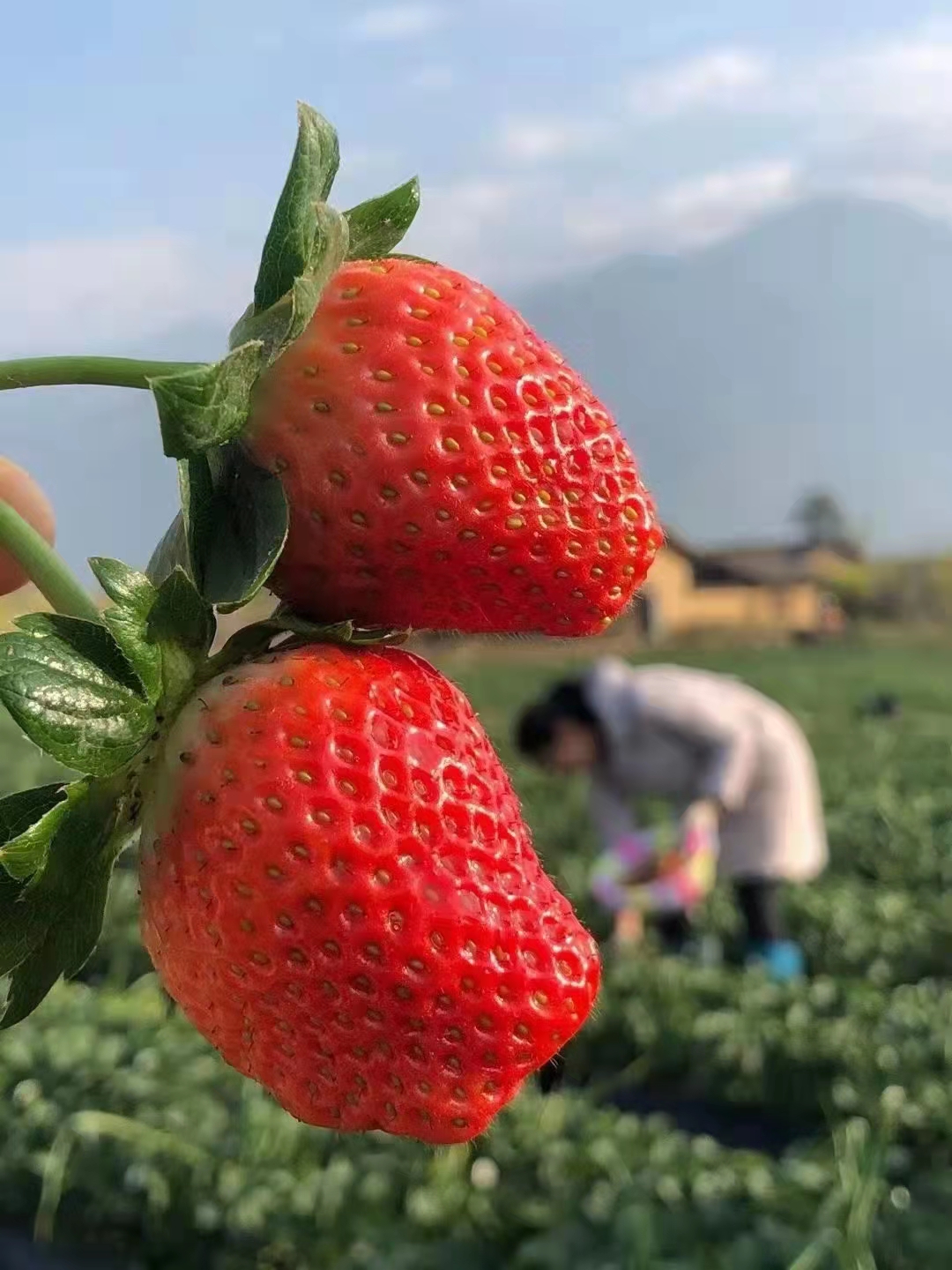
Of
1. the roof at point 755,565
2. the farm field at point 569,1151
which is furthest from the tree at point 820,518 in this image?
the farm field at point 569,1151

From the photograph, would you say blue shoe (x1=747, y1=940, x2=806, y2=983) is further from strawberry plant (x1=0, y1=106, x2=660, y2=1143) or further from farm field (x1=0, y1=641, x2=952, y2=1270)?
strawberry plant (x1=0, y1=106, x2=660, y2=1143)

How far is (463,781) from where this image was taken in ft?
2.79

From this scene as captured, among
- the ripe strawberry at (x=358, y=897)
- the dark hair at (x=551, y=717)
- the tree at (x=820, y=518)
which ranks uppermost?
the ripe strawberry at (x=358, y=897)

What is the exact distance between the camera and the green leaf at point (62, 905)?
750mm

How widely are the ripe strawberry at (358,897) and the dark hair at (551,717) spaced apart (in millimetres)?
4923

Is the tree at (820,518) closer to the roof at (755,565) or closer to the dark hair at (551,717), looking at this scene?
the roof at (755,565)

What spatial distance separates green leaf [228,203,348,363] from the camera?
772 mm

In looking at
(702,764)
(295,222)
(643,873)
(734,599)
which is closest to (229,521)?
(295,222)

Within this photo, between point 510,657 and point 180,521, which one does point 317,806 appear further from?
point 510,657

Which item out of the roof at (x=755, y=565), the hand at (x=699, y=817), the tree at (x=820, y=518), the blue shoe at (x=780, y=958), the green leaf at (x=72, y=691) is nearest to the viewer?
the green leaf at (x=72, y=691)

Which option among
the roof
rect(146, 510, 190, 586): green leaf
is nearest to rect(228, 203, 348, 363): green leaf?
rect(146, 510, 190, 586): green leaf

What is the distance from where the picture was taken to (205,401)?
72cm

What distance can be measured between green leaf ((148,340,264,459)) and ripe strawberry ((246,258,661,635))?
5 centimetres

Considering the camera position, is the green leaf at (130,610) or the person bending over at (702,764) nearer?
the green leaf at (130,610)
